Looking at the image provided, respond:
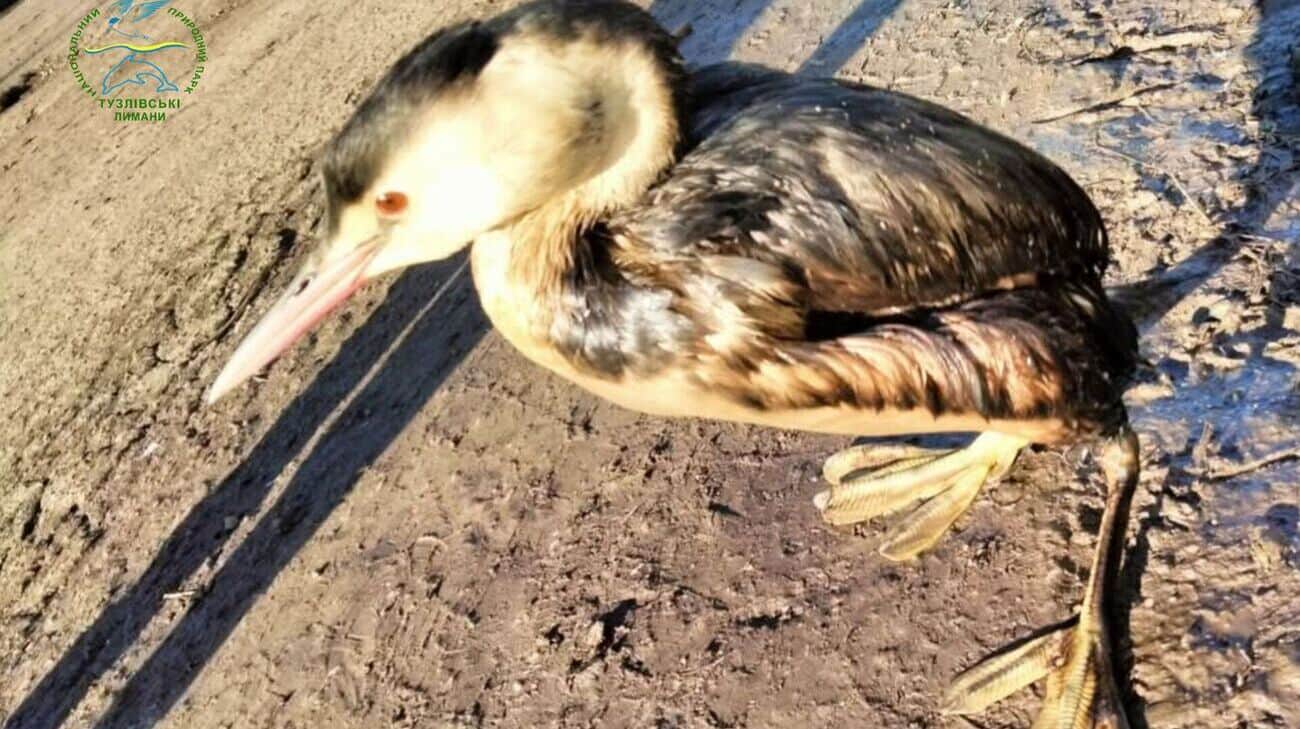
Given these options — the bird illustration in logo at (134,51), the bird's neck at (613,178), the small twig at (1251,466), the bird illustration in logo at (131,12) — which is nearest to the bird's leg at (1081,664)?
the small twig at (1251,466)

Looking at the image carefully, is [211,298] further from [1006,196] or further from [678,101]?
[1006,196]

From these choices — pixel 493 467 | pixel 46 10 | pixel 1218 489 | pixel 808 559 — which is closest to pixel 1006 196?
pixel 1218 489

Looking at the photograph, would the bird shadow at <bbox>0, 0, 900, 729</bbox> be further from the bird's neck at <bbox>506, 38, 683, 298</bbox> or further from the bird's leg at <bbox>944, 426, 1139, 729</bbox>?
the bird's leg at <bbox>944, 426, 1139, 729</bbox>

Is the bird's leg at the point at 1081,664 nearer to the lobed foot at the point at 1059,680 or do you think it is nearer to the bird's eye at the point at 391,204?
the lobed foot at the point at 1059,680

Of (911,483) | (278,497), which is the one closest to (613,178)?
(911,483)

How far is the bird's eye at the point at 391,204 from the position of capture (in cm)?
257

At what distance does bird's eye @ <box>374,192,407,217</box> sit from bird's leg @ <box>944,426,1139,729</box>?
1728mm

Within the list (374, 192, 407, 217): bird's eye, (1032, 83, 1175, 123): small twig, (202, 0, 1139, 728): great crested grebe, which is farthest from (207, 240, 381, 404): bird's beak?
(1032, 83, 1175, 123): small twig

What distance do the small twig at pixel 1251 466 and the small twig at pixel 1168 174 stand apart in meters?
0.94

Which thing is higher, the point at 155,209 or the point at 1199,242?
the point at 1199,242

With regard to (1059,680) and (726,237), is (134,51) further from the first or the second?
(1059,680)

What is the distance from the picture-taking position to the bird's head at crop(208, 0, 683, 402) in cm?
246

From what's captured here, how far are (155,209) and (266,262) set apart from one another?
57.2 inches

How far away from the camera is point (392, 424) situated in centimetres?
474
